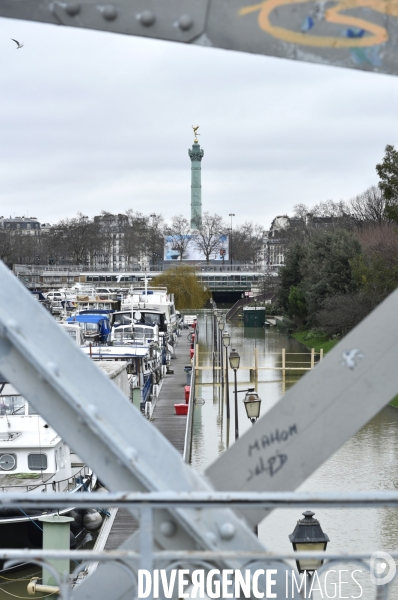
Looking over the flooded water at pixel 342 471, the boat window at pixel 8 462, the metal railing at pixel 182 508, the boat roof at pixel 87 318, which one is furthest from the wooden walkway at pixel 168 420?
the metal railing at pixel 182 508

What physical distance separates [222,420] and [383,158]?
12.8m

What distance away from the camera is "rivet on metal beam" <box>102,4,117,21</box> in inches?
108

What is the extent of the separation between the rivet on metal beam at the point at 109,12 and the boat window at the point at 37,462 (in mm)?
11884

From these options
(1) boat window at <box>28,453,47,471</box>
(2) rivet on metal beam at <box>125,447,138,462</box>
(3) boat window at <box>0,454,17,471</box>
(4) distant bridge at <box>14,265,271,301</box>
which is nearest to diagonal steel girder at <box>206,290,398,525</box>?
(2) rivet on metal beam at <box>125,447,138,462</box>

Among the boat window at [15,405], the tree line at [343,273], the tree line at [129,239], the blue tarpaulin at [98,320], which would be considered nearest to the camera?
the boat window at [15,405]

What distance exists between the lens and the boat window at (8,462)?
1384cm

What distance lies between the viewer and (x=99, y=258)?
123m

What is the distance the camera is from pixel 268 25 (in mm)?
2730

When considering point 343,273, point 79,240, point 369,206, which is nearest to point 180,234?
point 79,240

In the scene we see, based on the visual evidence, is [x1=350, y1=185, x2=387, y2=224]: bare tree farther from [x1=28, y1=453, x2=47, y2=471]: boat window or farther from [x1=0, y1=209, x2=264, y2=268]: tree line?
[x1=28, y1=453, x2=47, y2=471]: boat window

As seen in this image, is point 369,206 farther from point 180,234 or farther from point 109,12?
point 109,12

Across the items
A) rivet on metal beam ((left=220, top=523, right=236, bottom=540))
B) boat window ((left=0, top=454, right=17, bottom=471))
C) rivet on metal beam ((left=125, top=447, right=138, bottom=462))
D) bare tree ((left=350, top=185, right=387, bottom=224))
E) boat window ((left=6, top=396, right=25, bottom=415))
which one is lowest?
boat window ((left=0, top=454, right=17, bottom=471))

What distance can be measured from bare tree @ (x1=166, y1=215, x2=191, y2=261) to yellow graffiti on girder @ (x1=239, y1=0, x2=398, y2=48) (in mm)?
106335

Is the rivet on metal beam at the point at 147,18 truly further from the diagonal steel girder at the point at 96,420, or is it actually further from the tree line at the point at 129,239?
the tree line at the point at 129,239
